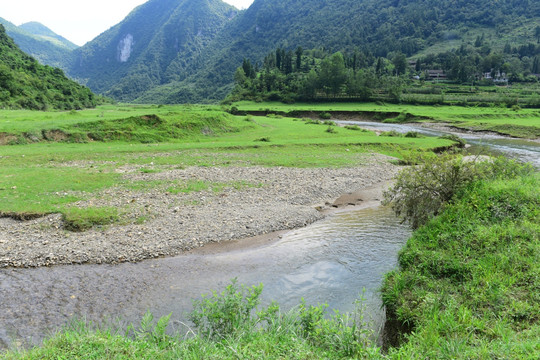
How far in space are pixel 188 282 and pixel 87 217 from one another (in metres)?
7.24

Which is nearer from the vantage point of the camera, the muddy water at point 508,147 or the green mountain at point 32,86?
the muddy water at point 508,147

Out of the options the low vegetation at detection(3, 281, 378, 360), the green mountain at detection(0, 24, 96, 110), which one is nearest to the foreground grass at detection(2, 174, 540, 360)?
the low vegetation at detection(3, 281, 378, 360)

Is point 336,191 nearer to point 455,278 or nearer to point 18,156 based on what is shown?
point 455,278

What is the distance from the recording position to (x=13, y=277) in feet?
36.8

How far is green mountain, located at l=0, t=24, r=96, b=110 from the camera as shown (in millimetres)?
69562

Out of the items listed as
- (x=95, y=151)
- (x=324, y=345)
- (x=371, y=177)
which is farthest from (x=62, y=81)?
(x=324, y=345)

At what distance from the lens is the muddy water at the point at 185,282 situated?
9.33 metres

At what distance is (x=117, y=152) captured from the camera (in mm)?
29594

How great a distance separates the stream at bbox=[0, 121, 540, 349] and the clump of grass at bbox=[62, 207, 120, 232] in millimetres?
3044

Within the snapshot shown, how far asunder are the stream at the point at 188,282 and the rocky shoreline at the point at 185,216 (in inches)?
31.7

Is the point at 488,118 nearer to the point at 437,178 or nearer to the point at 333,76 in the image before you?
the point at 333,76

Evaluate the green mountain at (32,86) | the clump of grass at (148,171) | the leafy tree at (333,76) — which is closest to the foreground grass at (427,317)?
the clump of grass at (148,171)

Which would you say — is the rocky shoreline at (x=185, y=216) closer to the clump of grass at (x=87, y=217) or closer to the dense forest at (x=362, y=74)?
the clump of grass at (x=87, y=217)

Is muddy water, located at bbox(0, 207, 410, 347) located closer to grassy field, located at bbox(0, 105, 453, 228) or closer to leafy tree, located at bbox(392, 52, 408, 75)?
grassy field, located at bbox(0, 105, 453, 228)
